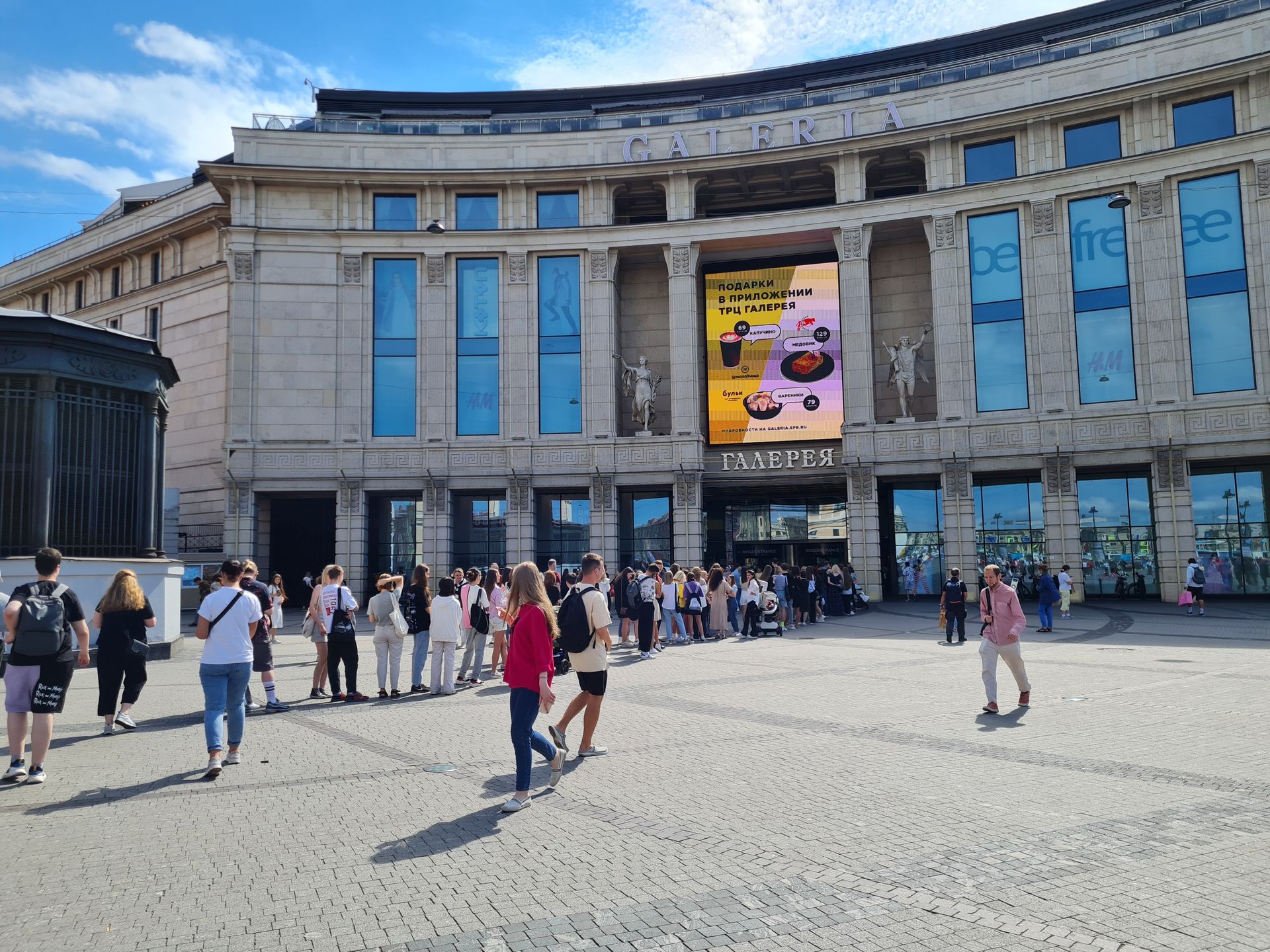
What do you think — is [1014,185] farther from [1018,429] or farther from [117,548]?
[117,548]

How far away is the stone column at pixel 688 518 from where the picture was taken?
33875mm

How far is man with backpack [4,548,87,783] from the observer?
7.57 m

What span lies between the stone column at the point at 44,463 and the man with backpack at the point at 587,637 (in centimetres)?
1189

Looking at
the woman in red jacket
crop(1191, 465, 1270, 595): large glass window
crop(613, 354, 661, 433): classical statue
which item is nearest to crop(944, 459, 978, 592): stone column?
crop(1191, 465, 1270, 595): large glass window

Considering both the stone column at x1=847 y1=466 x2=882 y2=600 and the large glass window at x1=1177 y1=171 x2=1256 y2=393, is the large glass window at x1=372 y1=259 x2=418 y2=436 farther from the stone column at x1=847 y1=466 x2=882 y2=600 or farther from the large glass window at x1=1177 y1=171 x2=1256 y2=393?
the large glass window at x1=1177 y1=171 x2=1256 y2=393

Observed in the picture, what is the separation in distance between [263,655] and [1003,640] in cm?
894

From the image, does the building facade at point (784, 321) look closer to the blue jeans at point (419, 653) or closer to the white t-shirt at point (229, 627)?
the blue jeans at point (419, 653)

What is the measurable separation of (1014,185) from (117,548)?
30.2 m

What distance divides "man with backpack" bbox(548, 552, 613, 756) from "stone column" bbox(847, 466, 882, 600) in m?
25.9

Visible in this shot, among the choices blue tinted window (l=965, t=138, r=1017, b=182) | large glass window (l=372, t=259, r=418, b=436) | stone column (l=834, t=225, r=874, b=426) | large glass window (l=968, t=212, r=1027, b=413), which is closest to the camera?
large glass window (l=968, t=212, r=1027, b=413)

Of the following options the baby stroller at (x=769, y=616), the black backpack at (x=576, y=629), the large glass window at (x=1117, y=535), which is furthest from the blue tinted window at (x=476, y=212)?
the black backpack at (x=576, y=629)

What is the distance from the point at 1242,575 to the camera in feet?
99.1

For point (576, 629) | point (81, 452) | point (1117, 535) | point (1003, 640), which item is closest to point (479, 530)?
point (81, 452)

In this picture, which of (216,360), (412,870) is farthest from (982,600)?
(216,360)
